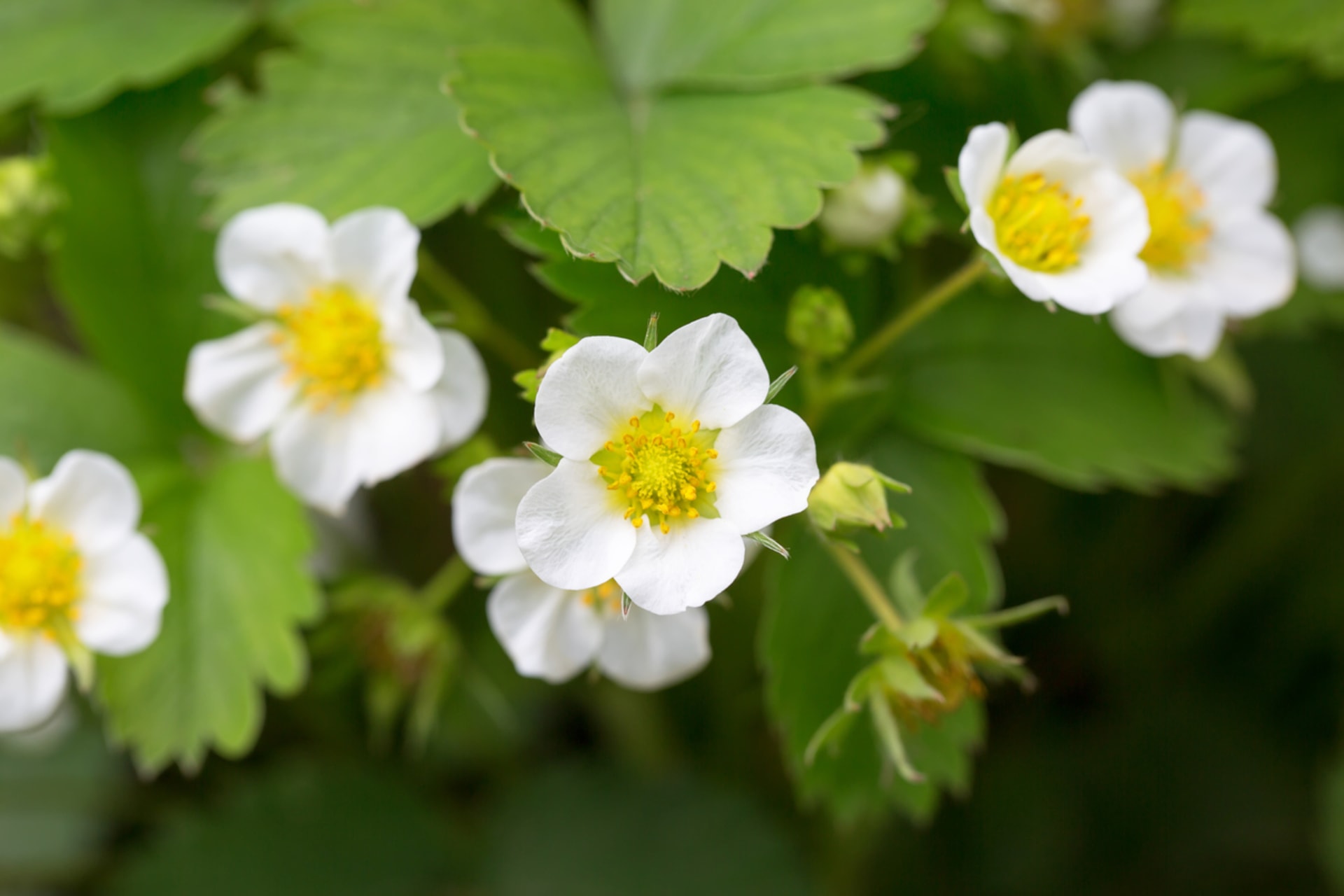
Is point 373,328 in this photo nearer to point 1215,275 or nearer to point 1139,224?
point 1139,224

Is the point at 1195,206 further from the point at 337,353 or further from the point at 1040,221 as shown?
the point at 337,353

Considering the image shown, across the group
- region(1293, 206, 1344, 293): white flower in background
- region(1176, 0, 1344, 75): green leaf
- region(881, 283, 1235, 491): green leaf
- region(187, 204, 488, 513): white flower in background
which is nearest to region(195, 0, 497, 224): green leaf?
region(187, 204, 488, 513): white flower in background

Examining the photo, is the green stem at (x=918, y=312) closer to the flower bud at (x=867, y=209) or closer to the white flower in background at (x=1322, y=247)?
the flower bud at (x=867, y=209)

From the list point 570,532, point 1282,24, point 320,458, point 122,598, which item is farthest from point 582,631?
point 1282,24

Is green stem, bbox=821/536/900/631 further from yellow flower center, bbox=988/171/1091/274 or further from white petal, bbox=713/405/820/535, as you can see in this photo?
yellow flower center, bbox=988/171/1091/274

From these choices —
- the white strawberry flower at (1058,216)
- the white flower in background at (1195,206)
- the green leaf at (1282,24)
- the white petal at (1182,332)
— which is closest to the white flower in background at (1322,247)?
the green leaf at (1282,24)
